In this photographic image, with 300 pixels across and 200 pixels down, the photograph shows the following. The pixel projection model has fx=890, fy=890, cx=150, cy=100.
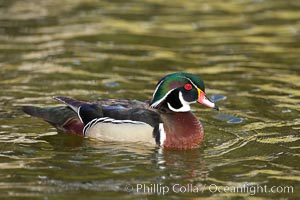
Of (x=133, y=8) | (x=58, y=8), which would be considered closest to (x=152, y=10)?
(x=133, y=8)

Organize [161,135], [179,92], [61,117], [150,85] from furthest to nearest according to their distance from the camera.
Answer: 1. [150,85]
2. [61,117]
3. [179,92]
4. [161,135]

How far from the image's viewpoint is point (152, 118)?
1164cm

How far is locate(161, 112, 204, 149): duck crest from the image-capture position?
11656 millimetres

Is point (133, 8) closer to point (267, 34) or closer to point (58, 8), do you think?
point (58, 8)

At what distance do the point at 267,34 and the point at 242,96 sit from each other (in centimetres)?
466

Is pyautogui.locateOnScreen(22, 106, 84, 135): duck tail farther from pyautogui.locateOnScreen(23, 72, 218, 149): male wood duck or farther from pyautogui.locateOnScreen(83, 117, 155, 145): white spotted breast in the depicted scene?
pyautogui.locateOnScreen(83, 117, 155, 145): white spotted breast

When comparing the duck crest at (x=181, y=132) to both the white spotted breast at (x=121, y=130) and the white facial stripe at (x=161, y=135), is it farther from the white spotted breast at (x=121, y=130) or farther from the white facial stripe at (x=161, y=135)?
the white spotted breast at (x=121, y=130)

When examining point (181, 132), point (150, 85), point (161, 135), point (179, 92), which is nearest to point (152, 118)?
point (161, 135)

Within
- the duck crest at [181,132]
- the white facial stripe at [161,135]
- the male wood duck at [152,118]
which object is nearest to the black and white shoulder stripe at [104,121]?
the male wood duck at [152,118]

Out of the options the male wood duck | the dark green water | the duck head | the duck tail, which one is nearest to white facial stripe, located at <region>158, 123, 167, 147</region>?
the male wood duck

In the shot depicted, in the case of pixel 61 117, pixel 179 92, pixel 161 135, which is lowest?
pixel 161 135

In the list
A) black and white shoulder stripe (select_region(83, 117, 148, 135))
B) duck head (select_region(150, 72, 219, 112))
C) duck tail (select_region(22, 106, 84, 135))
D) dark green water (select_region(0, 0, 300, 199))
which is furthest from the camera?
duck tail (select_region(22, 106, 84, 135))

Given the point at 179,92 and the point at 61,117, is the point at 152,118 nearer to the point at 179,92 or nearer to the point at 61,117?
the point at 179,92

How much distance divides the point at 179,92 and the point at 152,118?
550 millimetres
